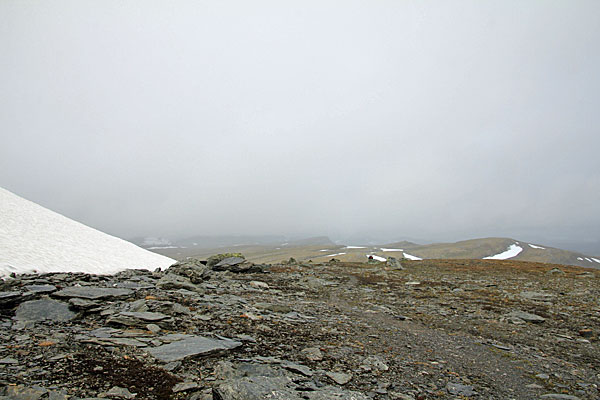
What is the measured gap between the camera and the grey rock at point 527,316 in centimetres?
1285

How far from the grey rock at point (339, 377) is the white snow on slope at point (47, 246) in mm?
16546

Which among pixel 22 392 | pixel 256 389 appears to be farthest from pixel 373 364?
pixel 22 392

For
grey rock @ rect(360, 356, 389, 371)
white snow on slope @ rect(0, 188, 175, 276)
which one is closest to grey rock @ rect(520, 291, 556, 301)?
grey rock @ rect(360, 356, 389, 371)

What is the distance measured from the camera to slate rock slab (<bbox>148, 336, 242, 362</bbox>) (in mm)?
6127

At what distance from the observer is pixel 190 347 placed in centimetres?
662

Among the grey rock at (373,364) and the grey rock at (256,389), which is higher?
the grey rock at (256,389)

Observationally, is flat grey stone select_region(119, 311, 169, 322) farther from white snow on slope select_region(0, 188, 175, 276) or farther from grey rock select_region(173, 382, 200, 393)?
white snow on slope select_region(0, 188, 175, 276)

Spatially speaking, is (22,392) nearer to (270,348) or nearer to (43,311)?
(270,348)

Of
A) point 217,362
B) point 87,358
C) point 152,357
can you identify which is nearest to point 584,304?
point 217,362

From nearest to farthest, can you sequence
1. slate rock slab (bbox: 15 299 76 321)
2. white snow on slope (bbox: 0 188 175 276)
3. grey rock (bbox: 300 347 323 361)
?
grey rock (bbox: 300 347 323 361) → slate rock slab (bbox: 15 299 76 321) → white snow on slope (bbox: 0 188 175 276)

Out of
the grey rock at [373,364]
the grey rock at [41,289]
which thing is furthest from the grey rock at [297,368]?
the grey rock at [41,289]

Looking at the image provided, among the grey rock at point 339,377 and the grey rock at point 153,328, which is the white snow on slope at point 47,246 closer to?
the grey rock at point 153,328

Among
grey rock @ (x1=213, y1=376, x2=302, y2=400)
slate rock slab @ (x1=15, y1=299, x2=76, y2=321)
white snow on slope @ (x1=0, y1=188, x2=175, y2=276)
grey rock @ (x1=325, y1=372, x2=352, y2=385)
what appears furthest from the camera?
white snow on slope @ (x1=0, y1=188, x2=175, y2=276)

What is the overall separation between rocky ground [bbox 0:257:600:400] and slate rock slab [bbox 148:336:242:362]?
1.1 inches
